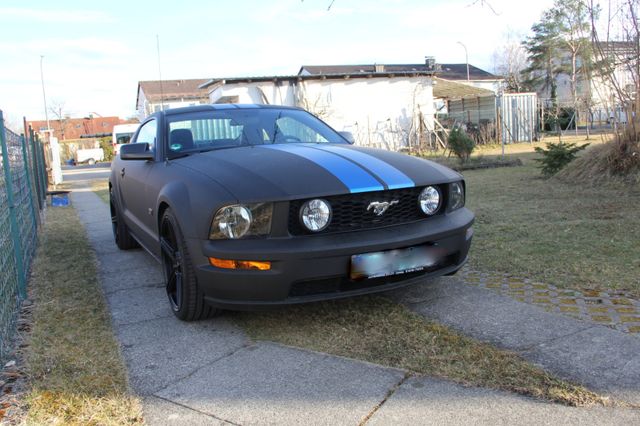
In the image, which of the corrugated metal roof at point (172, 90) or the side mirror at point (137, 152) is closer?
the side mirror at point (137, 152)

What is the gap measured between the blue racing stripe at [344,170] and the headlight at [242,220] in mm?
512

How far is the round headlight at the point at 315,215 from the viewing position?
10.5ft

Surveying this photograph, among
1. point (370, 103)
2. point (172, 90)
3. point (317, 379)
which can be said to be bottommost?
point (317, 379)

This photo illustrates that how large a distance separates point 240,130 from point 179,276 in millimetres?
1436

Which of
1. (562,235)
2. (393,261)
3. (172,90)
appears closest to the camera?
(393,261)

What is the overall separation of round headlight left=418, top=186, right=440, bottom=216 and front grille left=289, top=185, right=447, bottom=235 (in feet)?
0.16

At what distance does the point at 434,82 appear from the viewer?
29406 mm

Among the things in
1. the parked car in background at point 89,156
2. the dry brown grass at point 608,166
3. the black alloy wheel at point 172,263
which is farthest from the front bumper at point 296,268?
the parked car in background at point 89,156

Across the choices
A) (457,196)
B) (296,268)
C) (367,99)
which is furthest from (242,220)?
(367,99)

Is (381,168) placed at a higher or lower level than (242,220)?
higher

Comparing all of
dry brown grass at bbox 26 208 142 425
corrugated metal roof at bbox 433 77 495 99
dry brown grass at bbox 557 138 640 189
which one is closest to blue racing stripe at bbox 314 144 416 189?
dry brown grass at bbox 26 208 142 425

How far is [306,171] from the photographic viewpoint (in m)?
3.43

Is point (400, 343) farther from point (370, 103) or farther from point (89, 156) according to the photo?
point (89, 156)

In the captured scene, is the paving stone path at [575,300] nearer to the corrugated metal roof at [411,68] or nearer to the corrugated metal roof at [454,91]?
the corrugated metal roof at [454,91]
